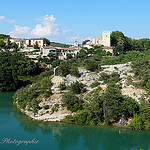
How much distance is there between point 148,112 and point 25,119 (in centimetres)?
1210

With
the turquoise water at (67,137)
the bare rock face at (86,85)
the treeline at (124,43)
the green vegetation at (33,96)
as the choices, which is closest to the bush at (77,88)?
the bare rock face at (86,85)

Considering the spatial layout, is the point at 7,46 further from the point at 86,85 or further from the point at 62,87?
the point at 86,85

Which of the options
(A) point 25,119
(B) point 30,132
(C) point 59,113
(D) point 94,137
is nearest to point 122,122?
(D) point 94,137

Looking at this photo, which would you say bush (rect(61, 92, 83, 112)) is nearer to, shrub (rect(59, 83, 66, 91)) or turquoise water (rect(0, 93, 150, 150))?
turquoise water (rect(0, 93, 150, 150))

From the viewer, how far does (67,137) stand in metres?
17.4

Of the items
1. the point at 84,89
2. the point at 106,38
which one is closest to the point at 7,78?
the point at 84,89

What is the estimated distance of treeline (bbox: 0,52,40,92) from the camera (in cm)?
3556

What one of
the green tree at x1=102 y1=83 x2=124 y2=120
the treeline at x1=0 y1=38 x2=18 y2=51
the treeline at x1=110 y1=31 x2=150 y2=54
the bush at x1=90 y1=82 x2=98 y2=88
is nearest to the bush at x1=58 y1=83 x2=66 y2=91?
the bush at x1=90 y1=82 x2=98 y2=88

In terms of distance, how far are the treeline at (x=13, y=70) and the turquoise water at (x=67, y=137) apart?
16.1 meters

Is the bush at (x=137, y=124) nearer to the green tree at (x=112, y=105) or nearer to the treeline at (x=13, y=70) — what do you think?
the green tree at (x=112, y=105)

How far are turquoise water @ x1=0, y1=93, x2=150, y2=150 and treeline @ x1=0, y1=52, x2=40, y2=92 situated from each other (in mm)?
16076

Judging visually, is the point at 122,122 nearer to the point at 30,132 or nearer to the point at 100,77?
the point at 30,132

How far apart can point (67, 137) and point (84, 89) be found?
8688 mm

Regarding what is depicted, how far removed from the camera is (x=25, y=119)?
21.0 m
